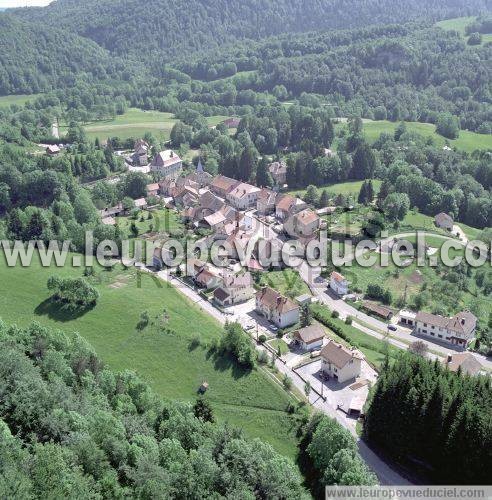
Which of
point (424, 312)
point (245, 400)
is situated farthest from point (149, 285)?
point (424, 312)

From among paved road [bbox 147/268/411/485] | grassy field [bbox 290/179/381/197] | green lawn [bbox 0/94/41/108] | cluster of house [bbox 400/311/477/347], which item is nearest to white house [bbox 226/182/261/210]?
grassy field [bbox 290/179/381/197]

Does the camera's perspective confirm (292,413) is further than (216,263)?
No

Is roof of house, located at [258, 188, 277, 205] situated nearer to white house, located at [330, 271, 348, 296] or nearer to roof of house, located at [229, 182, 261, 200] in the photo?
roof of house, located at [229, 182, 261, 200]

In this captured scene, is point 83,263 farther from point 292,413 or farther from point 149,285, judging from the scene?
point 292,413

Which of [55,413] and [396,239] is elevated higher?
[55,413]

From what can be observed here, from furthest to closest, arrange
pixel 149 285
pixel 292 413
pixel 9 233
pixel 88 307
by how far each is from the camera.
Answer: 1. pixel 9 233
2. pixel 149 285
3. pixel 88 307
4. pixel 292 413

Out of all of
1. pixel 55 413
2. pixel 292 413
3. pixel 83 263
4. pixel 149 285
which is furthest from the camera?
pixel 83 263
